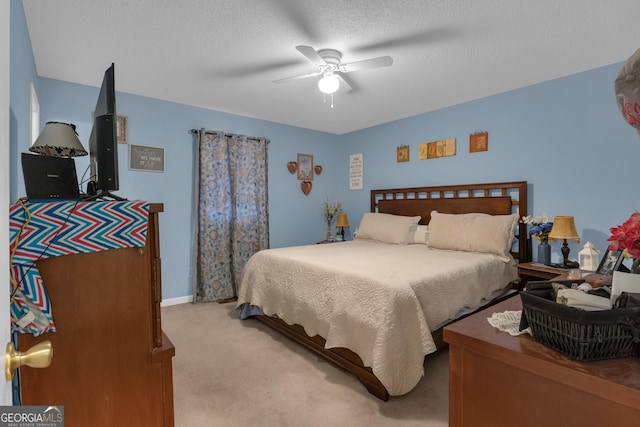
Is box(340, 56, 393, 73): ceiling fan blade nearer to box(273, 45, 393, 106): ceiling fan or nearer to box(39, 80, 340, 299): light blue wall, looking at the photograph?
box(273, 45, 393, 106): ceiling fan

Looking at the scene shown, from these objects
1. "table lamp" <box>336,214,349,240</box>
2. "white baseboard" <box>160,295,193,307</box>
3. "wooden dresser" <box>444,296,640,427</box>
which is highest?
"table lamp" <box>336,214,349,240</box>

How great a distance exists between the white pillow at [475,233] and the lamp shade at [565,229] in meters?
0.36

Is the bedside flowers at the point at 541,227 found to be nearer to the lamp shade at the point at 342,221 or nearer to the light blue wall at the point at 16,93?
the lamp shade at the point at 342,221

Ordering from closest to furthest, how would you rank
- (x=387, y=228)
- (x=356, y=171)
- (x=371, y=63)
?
(x=371, y=63), (x=387, y=228), (x=356, y=171)

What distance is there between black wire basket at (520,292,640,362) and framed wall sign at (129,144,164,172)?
3.72 m

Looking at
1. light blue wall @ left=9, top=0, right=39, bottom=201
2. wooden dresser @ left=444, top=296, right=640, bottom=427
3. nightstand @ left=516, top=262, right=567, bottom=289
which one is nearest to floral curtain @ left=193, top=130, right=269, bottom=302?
light blue wall @ left=9, top=0, right=39, bottom=201

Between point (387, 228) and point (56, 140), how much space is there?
3228 mm

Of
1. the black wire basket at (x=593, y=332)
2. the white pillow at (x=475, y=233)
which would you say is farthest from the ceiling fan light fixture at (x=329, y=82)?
the black wire basket at (x=593, y=332)

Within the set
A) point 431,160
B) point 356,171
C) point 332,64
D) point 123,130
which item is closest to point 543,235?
point 431,160

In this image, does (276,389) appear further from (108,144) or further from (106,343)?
(108,144)

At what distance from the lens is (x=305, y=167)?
15.8 ft

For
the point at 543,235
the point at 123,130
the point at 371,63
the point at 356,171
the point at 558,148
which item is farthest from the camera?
the point at 356,171

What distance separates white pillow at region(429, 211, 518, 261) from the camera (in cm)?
295

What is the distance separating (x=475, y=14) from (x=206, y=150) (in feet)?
9.83
